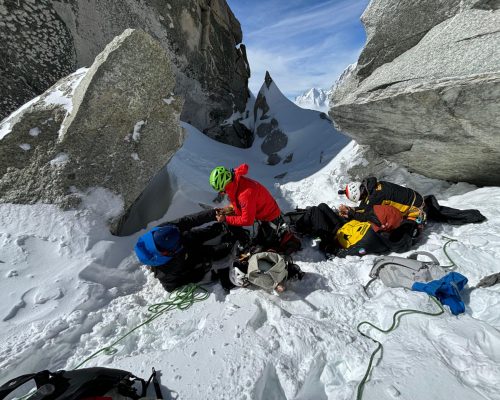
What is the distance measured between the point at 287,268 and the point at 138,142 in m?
3.25

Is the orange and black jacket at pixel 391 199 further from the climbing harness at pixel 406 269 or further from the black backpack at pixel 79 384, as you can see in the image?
the black backpack at pixel 79 384

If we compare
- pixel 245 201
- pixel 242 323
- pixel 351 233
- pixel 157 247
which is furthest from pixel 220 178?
pixel 351 233

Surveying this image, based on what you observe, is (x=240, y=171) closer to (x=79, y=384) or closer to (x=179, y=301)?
(x=179, y=301)

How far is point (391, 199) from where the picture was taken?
4.73 m

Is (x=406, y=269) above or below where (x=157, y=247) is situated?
below

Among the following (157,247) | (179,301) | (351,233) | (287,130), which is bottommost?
(351,233)

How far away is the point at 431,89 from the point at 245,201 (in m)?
3.27

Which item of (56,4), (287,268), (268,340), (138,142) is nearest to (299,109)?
(56,4)

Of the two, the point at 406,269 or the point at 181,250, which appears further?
the point at 181,250

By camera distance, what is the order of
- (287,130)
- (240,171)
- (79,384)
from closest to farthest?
Answer: (79,384), (240,171), (287,130)

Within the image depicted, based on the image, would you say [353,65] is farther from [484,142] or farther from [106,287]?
[106,287]

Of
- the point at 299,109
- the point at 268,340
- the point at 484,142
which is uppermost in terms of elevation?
the point at 299,109

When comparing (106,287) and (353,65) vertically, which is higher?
(353,65)

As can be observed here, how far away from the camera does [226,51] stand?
15.8 meters
